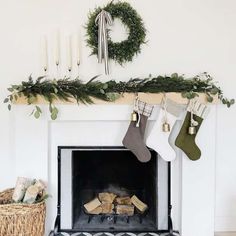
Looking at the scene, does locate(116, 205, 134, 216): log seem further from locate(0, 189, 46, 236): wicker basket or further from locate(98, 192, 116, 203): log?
locate(0, 189, 46, 236): wicker basket

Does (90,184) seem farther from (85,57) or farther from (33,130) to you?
(85,57)

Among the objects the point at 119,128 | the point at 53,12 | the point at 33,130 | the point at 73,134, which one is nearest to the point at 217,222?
the point at 119,128

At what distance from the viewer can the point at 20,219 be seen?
2279 mm

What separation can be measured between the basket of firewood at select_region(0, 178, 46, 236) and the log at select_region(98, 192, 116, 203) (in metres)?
0.59

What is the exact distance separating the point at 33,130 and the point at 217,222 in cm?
148

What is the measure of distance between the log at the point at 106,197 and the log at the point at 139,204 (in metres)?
0.16

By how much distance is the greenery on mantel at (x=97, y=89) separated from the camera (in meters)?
2.45

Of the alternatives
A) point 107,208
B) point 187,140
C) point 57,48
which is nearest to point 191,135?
point 187,140

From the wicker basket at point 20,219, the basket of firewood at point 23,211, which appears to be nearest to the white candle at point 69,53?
the basket of firewood at point 23,211

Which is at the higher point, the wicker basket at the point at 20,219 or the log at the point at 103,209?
the wicker basket at the point at 20,219

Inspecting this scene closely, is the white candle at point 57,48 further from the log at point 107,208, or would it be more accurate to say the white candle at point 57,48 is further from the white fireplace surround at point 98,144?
the log at point 107,208

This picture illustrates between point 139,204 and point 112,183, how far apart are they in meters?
0.26

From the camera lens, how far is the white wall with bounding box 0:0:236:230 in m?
2.58

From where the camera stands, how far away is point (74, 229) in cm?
275
